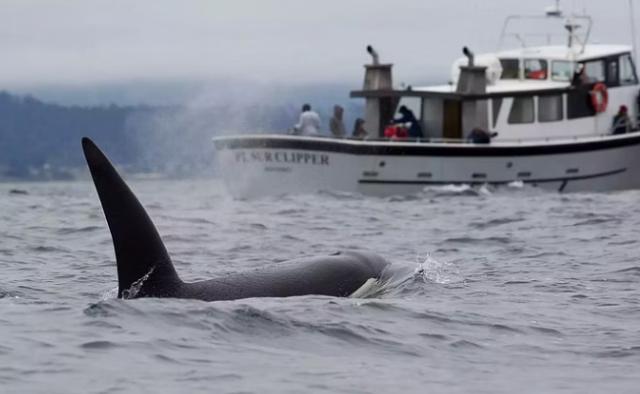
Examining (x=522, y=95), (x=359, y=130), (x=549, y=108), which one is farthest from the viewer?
(x=549, y=108)

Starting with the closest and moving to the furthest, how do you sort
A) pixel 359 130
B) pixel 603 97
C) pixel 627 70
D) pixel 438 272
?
pixel 438 272
pixel 359 130
pixel 603 97
pixel 627 70

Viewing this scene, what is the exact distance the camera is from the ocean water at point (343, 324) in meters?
7.90

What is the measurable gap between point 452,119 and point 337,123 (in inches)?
110

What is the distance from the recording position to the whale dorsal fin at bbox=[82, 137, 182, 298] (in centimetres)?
923

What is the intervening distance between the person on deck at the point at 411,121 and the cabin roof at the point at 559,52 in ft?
11.6

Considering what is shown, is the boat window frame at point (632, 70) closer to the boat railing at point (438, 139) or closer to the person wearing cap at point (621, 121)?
the person wearing cap at point (621, 121)

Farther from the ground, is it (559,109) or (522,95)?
(522,95)

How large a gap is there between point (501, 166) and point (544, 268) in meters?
16.5

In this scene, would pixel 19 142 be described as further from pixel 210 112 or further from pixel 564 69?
pixel 564 69

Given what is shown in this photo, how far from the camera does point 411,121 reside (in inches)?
1255

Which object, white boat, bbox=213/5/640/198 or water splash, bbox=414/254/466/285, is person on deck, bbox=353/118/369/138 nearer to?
white boat, bbox=213/5/640/198

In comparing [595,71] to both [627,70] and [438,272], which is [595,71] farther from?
[438,272]

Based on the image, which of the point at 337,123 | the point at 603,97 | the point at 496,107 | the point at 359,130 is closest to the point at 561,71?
the point at 603,97

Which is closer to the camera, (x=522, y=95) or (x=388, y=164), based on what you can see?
(x=388, y=164)
